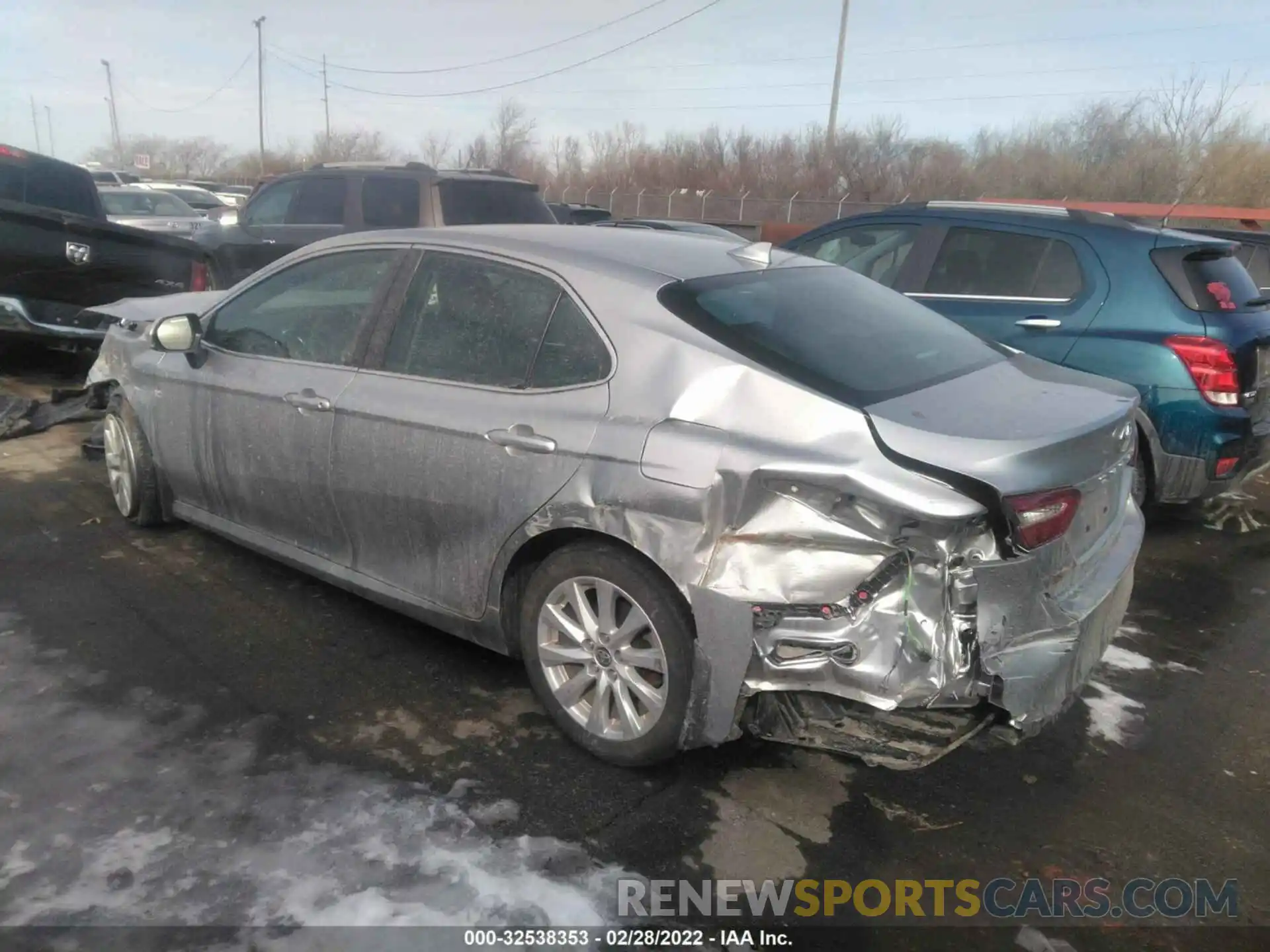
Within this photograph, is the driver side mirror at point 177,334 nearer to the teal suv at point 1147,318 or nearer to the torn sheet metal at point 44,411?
the torn sheet metal at point 44,411

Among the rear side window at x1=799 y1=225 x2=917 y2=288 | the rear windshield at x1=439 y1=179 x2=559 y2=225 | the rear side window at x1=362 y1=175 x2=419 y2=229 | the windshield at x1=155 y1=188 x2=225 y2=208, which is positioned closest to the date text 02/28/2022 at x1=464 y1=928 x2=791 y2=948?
the rear side window at x1=799 y1=225 x2=917 y2=288

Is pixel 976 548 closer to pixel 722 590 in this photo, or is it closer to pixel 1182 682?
pixel 722 590

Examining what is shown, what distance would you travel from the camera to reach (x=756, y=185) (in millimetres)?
45000

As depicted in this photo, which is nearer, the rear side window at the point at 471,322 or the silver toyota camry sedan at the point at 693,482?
the silver toyota camry sedan at the point at 693,482

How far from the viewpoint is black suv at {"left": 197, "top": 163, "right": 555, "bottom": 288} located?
26.0 feet

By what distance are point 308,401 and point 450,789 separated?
164cm

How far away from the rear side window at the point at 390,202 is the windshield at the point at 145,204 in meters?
8.91

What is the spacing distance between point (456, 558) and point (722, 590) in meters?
1.10

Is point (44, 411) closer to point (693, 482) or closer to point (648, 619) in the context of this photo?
point (648, 619)

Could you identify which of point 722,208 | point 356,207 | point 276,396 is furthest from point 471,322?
point 722,208

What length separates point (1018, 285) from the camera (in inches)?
220

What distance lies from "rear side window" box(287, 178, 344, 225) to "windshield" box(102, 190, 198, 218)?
810 centimetres

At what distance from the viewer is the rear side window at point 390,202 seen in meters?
7.91

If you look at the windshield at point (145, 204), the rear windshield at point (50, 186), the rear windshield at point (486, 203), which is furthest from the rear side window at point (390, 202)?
the windshield at point (145, 204)
